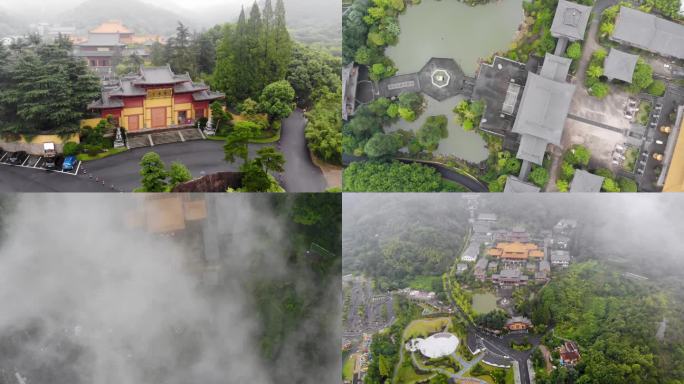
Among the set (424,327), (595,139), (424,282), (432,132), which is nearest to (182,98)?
(432,132)

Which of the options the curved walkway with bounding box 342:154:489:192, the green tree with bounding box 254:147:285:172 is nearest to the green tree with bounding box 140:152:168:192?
the green tree with bounding box 254:147:285:172

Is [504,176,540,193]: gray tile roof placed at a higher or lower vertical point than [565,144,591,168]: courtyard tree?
lower

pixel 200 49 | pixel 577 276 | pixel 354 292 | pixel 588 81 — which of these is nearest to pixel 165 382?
pixel 354 292

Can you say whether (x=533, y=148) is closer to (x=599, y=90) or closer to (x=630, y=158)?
(x=599, y=90)

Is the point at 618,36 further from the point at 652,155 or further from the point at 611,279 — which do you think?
the point at 611,279

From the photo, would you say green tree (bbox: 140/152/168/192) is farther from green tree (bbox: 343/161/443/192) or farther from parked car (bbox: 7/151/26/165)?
green tree (bbox: 343/161/443/192)

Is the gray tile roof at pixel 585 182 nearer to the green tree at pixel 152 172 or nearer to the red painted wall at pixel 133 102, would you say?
the green tree at pixel 152 172

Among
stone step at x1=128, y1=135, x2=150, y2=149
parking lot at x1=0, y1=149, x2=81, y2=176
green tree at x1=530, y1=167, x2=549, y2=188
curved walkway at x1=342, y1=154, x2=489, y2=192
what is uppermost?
green tree at x1=530, y1=167, x2=549, y2=188
